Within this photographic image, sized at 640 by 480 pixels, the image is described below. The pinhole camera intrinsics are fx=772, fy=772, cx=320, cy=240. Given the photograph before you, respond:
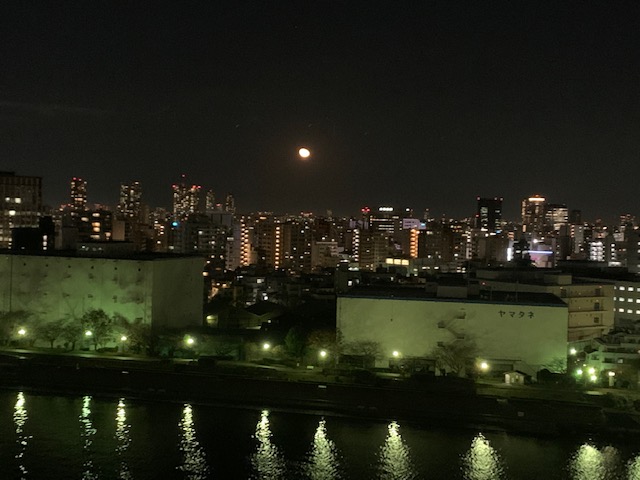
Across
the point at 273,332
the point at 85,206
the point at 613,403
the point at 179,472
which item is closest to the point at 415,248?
the point at 85,206

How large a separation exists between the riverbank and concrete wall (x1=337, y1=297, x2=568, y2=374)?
1.83 feet

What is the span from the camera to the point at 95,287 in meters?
9.29

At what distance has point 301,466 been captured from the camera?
6.13 metres

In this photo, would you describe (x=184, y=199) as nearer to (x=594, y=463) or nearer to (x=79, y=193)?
(x=79, y=193)

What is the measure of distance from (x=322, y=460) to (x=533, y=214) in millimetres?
34013

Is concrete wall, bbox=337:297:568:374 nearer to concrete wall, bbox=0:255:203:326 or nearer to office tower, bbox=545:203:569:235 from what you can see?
concrete wall, bbox=0:255:203:326

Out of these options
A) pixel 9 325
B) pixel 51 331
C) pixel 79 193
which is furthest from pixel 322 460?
pixel 79 193

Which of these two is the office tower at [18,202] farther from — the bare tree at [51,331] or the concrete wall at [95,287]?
the bare tree at [51,331]

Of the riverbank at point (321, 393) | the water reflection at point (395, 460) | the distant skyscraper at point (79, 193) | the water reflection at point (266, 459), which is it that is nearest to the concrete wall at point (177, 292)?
the riverbank at point (321, 393)

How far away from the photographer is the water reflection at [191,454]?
5941 millimetres

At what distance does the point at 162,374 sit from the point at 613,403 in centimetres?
449

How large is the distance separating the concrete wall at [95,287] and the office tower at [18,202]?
24.6 feet

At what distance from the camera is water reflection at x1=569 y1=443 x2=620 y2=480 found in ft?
19.9

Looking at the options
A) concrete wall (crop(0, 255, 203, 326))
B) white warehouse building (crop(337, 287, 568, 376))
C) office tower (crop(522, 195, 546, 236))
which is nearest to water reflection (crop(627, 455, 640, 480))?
white warehouse building (crop(337, 287, 568, 376))
